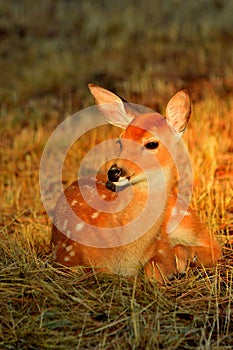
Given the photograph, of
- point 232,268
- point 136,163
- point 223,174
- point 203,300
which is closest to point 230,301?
point 203,300

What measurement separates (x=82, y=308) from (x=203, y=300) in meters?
0.75

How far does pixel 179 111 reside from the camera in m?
5.37

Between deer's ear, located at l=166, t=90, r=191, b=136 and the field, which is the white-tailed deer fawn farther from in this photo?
the field

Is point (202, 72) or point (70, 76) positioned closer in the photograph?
point (202, 72)

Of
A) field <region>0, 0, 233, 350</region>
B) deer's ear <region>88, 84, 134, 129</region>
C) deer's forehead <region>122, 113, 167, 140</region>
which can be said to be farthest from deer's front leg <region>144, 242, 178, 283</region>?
deer's ear <region>88, 84, 134, 129</region>

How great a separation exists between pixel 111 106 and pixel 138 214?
3.07 ft

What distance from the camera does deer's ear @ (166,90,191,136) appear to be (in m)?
5.31

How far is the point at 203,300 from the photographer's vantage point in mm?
4586

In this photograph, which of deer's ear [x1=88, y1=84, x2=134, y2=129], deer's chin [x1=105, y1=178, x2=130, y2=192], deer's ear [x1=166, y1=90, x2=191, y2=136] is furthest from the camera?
deer's ear [x1=88, y1=84, x2=134, y2=129]

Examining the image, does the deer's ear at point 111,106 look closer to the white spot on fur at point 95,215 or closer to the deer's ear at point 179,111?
the deer's ear at point 179,111

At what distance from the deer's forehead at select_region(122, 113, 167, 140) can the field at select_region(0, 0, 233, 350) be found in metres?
0.98

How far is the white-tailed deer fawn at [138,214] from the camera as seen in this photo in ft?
16.3

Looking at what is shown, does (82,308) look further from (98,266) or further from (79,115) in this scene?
(79,115)

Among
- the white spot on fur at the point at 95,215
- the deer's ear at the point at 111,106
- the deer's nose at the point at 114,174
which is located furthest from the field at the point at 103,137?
the deer's ear at the point at 111,106
